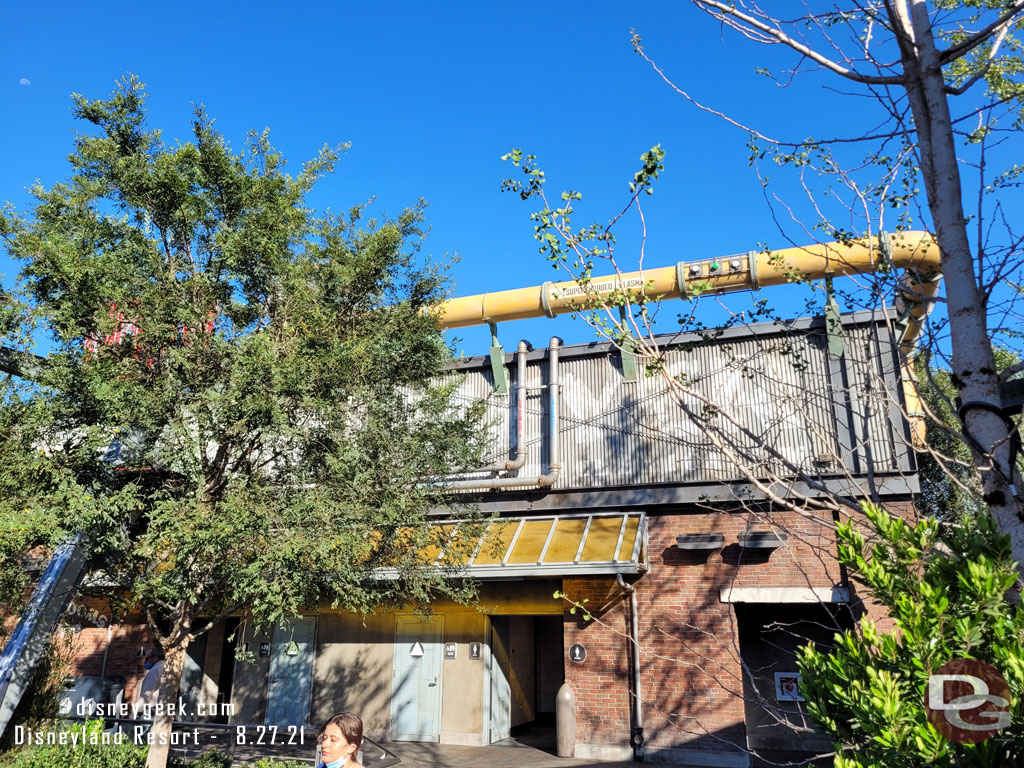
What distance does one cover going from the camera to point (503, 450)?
1427cm

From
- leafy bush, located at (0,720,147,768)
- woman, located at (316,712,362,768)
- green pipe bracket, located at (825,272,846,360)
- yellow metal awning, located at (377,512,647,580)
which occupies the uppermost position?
green pipe bracket, located at (825,272,846,360)

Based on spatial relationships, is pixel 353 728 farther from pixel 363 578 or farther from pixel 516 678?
pixel 516 678

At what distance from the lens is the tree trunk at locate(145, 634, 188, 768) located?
24.9 feet

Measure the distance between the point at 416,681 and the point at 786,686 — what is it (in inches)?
299

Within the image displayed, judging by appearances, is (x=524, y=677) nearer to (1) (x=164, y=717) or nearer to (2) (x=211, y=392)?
(1) (x=164, y=717)

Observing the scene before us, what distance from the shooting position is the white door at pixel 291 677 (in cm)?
1428

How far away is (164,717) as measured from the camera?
25.4 feet

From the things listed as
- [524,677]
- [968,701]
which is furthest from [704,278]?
[524,677]

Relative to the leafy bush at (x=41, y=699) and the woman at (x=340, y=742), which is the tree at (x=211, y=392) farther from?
the woman at (x=340, y=742)

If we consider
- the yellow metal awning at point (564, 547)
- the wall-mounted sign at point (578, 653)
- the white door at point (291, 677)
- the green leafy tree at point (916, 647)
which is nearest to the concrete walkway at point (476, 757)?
the wall-mounted sign at point (578, 653)

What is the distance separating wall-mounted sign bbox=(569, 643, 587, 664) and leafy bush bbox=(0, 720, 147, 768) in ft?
23.0

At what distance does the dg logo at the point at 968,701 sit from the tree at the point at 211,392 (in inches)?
213

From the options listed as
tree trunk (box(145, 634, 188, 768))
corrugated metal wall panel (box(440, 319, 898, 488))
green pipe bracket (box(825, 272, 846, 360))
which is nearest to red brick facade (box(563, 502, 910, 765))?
corrugated metal wall panel (box(440, 319, 898, 488))

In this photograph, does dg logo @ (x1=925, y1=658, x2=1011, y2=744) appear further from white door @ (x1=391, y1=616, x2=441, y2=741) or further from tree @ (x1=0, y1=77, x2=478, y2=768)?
white door @ (x1=391, y1=616, x2=441, y2=741)
